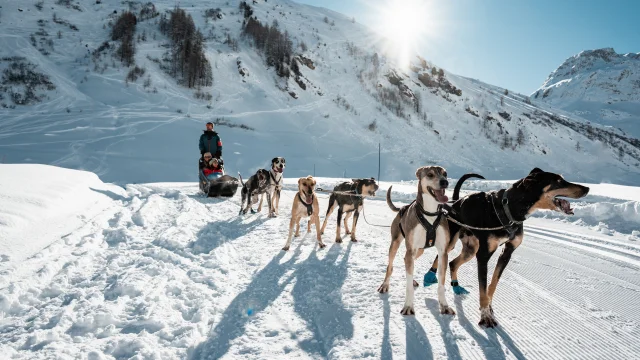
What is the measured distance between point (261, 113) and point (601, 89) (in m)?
133

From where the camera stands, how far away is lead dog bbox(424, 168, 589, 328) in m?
3.11

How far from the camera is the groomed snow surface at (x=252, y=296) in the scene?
2705mm

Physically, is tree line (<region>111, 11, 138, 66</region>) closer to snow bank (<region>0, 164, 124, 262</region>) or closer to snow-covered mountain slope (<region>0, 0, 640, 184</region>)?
snow-covered mountain slope (<region>0, 0, 640, 184</region>)

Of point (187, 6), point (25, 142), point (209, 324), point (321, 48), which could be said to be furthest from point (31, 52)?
point (209, 324)

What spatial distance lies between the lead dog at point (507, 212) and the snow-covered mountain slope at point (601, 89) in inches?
3983

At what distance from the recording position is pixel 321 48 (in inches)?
1913

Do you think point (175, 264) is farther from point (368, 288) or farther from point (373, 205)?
point (373, 205)

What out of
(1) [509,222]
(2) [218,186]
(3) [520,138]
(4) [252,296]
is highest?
(3) [520,138]

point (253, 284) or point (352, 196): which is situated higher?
point (352, 196)

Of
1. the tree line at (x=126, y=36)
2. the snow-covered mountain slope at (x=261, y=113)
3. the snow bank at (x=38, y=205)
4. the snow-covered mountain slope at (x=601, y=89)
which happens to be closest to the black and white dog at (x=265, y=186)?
the snow bank at (x=38, y=205)

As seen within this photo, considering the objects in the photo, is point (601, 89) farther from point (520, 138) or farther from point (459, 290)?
point (459, 290)

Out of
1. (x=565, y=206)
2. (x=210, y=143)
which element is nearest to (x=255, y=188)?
(x=210, y=143)

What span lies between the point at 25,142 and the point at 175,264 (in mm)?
21444

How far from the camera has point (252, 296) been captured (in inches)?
146
